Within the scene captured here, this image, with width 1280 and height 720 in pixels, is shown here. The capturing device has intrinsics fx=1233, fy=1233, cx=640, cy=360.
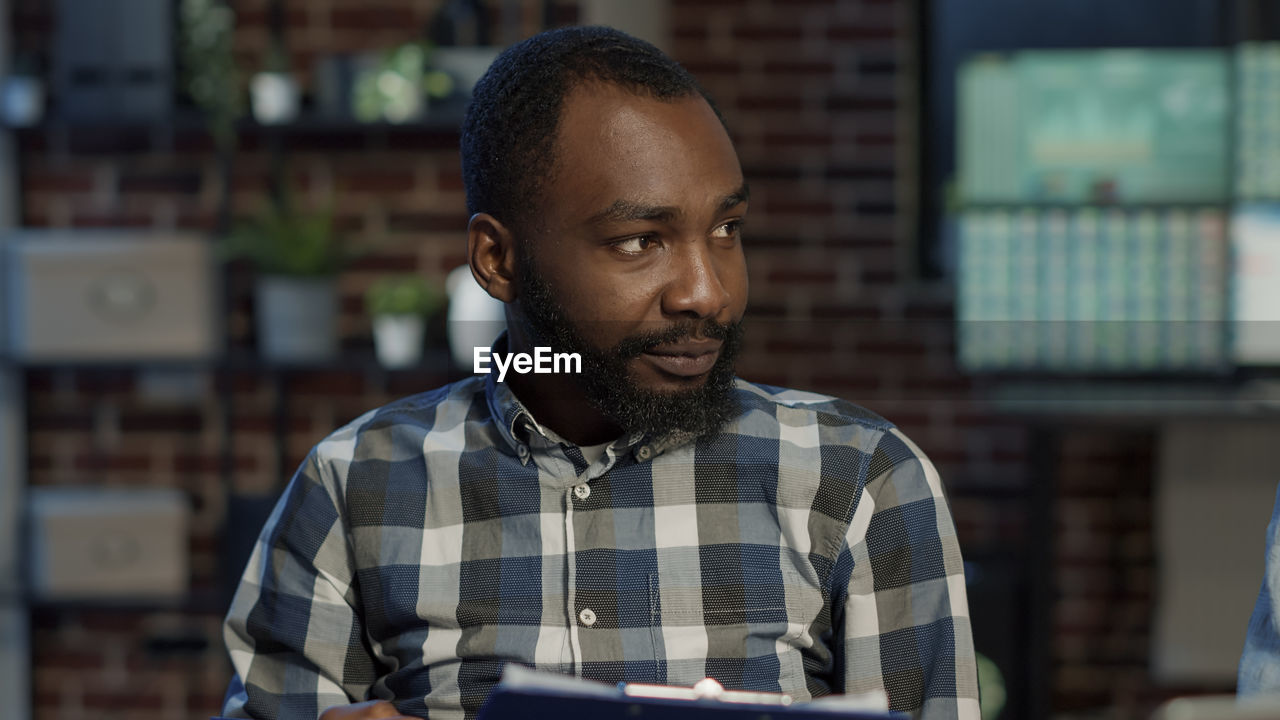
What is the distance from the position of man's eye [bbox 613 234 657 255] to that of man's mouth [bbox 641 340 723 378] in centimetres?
8

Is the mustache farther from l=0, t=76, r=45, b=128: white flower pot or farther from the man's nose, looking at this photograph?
l=0, t=76, r=45, b=128: white flower pot

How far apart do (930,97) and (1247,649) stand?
8.39 feet

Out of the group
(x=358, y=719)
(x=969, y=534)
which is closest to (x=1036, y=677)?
(x=969, y=534)

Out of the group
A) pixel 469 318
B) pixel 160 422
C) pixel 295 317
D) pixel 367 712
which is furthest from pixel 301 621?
pixel 160 422

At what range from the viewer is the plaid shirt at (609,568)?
40.6 inches

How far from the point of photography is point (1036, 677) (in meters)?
2.66

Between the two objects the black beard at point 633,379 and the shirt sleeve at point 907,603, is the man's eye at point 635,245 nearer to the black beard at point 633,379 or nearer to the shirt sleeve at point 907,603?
the black beard at point 633,379

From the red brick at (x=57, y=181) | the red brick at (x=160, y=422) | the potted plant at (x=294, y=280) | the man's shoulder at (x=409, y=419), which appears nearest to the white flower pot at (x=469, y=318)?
the potted plant at (x=294, y=280)

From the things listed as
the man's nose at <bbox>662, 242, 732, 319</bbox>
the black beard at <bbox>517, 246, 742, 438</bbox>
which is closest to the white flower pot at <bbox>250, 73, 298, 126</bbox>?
the black beard at <bbox>517, 246, 742, 438</bbox>

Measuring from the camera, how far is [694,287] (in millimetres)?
1016

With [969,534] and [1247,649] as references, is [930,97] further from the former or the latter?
[1247,649]

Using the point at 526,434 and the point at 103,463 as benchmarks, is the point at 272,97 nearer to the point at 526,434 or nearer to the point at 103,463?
the point at 103,463

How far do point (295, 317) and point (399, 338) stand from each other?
9.1 inches

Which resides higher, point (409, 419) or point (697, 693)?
point (409, 419)
